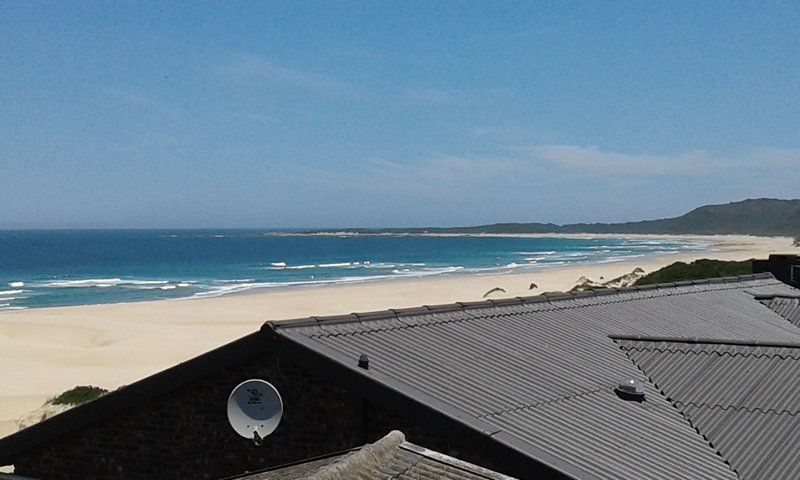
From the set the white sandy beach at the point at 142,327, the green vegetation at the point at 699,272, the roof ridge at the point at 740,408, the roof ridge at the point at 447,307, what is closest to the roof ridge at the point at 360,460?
the roof ridge at the point at 447,307

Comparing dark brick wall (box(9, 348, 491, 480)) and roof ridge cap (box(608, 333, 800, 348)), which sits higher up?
roof ridge cap (box(608, 333, 800, 348))

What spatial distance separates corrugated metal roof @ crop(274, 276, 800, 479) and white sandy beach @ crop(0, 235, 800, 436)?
12046 millimetres

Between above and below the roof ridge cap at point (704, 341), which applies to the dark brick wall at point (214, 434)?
below

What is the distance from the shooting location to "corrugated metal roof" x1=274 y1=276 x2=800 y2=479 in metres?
7.83

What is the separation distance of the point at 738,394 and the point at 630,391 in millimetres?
1598

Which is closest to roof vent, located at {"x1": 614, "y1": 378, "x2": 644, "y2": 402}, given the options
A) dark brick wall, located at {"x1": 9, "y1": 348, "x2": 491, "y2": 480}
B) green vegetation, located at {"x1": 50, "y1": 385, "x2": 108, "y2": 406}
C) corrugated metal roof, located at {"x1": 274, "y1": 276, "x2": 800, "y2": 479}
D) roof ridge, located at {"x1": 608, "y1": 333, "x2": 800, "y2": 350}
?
corrugated metal roof, located at {"x1": 274, "y1": 276, "x2": 800, "y2": 479}

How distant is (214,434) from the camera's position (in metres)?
8.36

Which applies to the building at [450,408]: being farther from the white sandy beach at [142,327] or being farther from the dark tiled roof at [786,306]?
the white sandy beach at [142,327]

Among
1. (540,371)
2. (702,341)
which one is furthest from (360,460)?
(702,341)

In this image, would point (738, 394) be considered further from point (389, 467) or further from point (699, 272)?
point (699, 272)

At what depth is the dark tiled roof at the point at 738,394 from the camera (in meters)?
8.45

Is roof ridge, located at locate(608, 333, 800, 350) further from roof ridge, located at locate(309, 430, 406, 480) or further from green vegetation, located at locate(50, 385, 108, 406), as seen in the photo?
green vegetation, located at locate(50, 385, 108, 406)

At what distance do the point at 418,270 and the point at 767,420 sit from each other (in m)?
80.4

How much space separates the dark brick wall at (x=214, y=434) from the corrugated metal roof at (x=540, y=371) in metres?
0.41
